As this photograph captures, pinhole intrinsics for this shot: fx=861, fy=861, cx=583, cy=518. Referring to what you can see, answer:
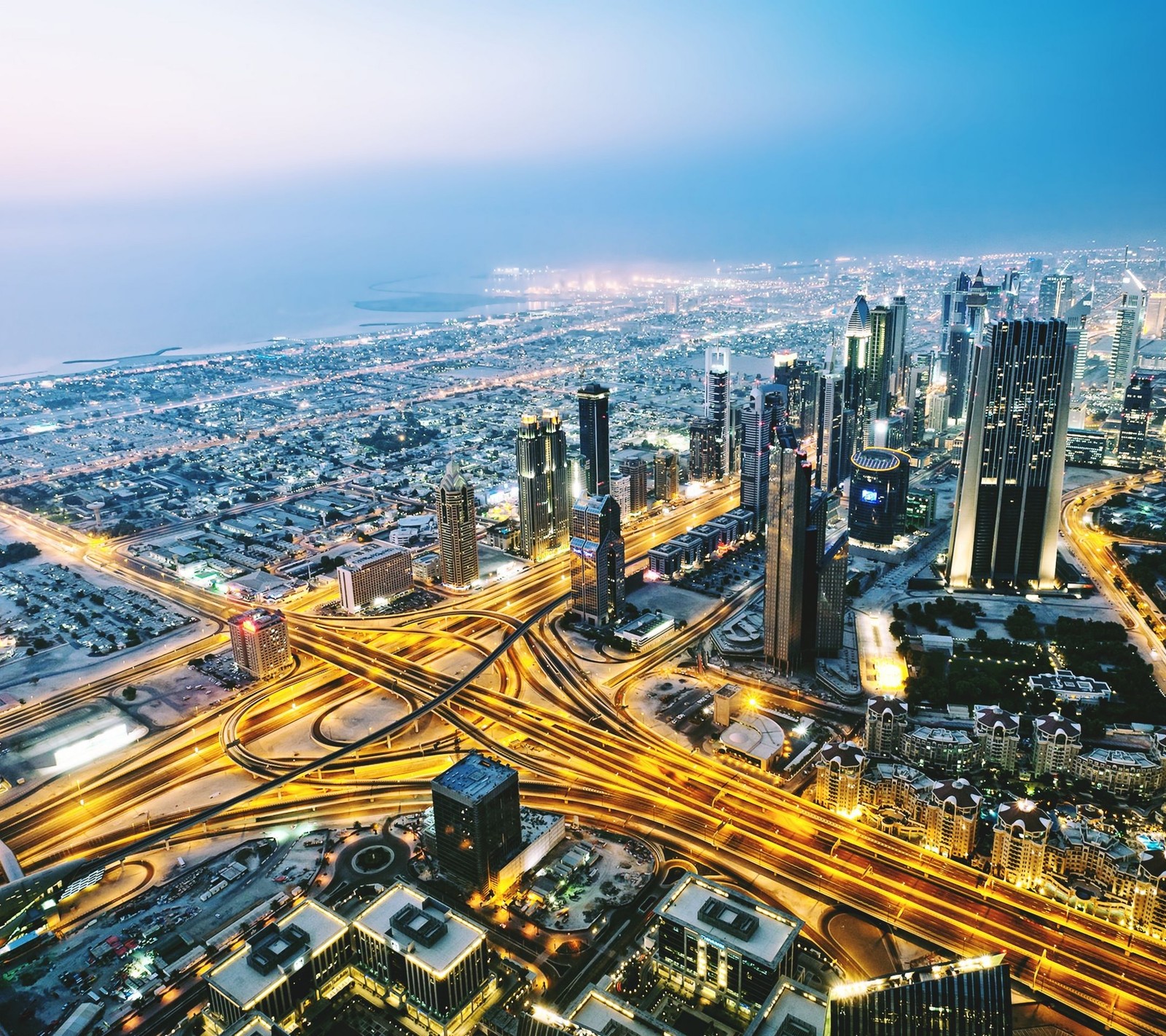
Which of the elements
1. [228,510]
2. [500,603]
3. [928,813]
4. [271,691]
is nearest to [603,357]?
[228,510]

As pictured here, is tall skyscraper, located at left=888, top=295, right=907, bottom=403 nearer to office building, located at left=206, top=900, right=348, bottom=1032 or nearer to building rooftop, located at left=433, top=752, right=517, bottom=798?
building rooftop, located at left=433, top=752, right=517, bottom=798

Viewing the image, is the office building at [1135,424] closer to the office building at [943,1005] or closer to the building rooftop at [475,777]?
the office building at [943,1005]

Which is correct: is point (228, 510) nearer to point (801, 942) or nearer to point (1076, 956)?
point (801, 942)

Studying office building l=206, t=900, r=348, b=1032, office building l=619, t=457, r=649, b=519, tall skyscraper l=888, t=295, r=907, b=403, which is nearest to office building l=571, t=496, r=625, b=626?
office building l=619, t=457, r=649, b=519

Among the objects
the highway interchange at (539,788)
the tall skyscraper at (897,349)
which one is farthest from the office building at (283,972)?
the tall skyscraper at (897,349)

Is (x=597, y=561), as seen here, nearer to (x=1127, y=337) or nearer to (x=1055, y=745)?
(x=1055, y=745)

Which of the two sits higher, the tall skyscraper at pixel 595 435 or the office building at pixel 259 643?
the tall skyscraper at pixel 595 435
